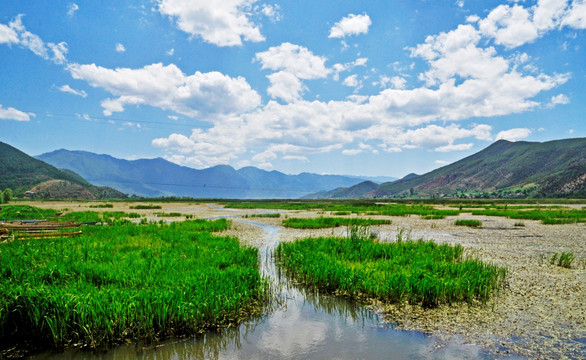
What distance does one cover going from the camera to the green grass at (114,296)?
742 cm

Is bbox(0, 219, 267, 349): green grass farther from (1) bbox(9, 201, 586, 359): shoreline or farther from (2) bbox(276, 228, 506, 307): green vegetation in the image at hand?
(1) bbox(9, 201, 586, 359): shoreline

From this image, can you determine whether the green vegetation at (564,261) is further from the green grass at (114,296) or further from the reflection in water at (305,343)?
the green grass at (114,296)

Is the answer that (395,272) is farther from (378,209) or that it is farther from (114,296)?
(378,209)

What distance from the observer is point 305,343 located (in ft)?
25.1

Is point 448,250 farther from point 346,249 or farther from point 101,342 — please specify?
point 101,342

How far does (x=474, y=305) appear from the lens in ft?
32.1

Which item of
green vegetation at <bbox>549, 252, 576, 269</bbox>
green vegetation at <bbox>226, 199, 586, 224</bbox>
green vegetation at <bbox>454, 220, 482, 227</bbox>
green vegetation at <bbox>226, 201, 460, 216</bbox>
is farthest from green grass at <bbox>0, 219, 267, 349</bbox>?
green vegetation at <bbox>226, 201, 460, 216</bbox>

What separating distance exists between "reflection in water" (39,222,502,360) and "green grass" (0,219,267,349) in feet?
1.51

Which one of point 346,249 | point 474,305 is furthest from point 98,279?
point 474,305

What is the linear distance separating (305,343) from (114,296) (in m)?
5.12

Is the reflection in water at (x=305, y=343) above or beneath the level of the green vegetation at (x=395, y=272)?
beneath

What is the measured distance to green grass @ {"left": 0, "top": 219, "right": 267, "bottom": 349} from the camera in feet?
24.3

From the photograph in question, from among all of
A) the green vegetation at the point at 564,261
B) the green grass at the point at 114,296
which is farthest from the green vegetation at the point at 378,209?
the green grass at the point at 114,296

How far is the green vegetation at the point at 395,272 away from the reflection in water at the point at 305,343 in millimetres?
1575
